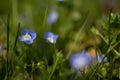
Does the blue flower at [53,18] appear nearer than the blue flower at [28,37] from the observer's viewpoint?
No

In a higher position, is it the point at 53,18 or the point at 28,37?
the point at 28,37

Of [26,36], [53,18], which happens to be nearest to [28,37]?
[26,36]

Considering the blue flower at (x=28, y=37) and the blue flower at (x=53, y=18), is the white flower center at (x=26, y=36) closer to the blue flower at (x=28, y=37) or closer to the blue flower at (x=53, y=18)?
the blue flower at (x=28, y=37)

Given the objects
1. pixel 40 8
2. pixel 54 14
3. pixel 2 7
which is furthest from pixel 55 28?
pixel 2 7

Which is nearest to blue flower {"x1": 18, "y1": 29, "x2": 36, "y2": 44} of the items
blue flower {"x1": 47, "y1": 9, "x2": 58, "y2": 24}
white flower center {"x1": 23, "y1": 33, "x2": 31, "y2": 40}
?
white flower center {"x1": 23, "y1": 33, "x2": 31, "y2": 40}

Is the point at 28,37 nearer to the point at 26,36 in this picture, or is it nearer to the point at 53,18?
the point at 26,36

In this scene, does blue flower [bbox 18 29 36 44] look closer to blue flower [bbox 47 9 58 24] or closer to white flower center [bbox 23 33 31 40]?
white flower center [bbox 23 33 31 40]

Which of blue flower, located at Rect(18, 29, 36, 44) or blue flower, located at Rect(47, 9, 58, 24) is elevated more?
blue flower, located at Rect(18, 29, 36, 44)

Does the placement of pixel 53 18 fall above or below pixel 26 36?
below

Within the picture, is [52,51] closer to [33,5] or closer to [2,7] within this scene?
[33,5]

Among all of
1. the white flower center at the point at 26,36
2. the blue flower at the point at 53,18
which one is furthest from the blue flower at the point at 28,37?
the blue flower at the point at 53,18

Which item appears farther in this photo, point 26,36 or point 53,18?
point 53,18

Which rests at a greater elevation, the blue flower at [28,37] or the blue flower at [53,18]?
the blue flower at [28,37]
